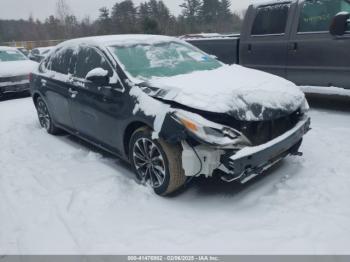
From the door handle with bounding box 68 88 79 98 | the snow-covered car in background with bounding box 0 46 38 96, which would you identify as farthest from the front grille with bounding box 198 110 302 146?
the snow-covered car in background with bounding box 0 46 38 96

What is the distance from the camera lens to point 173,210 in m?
3.31

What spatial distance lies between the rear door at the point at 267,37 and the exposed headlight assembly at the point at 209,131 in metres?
3.78

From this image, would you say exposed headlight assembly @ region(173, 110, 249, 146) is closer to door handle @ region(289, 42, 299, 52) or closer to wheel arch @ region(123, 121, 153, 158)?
wheel arch @ region(123, 121, 153, 158)

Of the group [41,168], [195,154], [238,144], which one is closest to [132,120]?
[195,154]

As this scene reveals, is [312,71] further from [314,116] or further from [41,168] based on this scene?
[41,168]

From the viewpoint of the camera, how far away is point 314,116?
6020 mm

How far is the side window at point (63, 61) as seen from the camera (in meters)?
4.86

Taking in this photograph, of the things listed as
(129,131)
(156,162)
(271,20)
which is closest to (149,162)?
(156,162)

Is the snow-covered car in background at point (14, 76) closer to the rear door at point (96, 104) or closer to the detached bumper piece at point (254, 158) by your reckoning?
the rear door at point (96, 104)

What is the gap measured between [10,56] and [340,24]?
940 centimetres

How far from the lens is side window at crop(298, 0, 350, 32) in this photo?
228 inches

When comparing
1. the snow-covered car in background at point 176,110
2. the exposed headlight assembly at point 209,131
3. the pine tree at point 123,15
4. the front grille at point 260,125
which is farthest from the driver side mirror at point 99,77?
the pine tree at point 123,15

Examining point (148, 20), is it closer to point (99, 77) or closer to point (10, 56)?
point (10, 56)

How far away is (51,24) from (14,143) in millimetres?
50433
